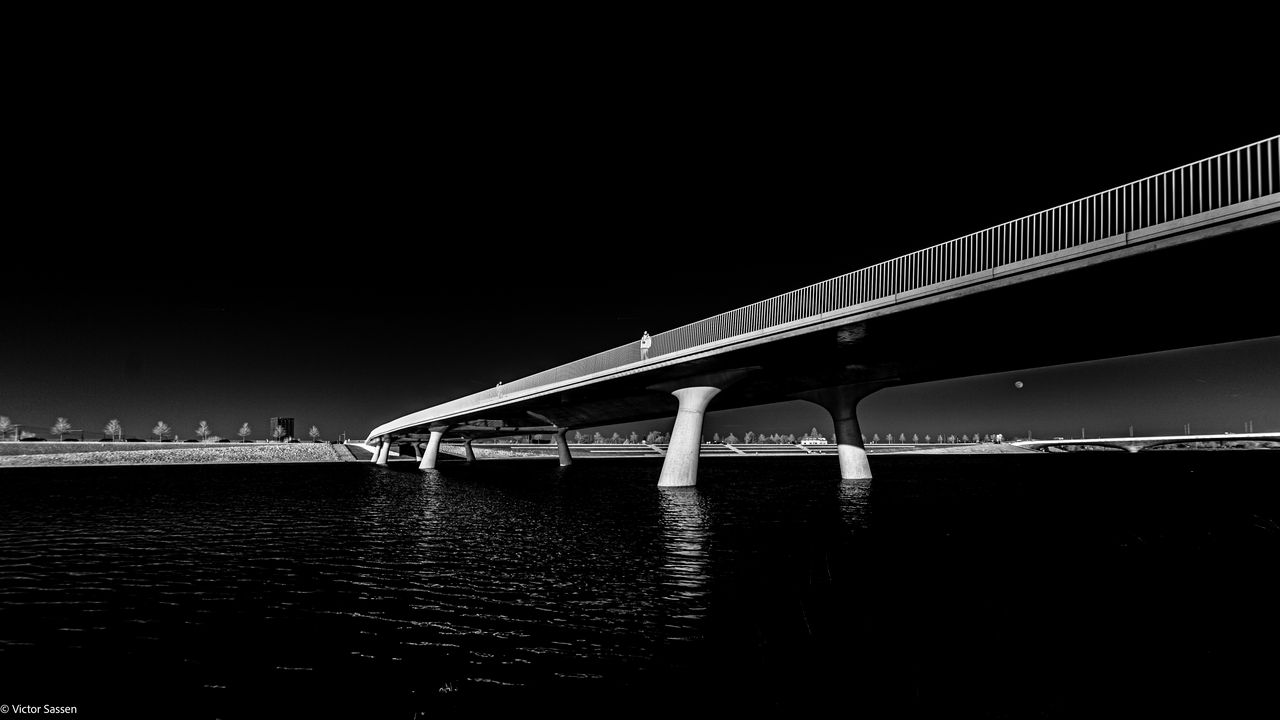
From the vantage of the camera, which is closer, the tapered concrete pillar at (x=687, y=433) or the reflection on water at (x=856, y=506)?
the reflection on water at (x=856, y=506)

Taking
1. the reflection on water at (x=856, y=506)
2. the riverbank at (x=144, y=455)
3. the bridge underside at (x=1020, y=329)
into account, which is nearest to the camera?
the bridge underside at (x=1020, y=329)

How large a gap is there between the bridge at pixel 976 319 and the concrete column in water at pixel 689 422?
0.10 metres

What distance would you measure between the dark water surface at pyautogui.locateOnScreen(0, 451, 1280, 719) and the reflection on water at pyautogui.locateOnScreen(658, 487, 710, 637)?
131 millimetres

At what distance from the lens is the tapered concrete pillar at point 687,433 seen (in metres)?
48.6

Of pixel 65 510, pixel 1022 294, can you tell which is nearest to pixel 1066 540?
pixel 1022 294

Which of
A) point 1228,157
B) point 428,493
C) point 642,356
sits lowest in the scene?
point 428,493

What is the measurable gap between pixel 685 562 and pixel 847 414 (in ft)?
131

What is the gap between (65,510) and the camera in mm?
37156

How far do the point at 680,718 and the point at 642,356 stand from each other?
131ft

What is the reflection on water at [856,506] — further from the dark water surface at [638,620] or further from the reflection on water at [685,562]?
the reflection on water at [685,562]

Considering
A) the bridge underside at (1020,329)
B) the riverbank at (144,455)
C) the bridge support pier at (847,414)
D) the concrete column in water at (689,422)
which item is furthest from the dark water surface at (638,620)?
the riverbank at (144,455)

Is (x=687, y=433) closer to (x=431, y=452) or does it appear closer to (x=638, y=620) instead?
(x=638, y=620)

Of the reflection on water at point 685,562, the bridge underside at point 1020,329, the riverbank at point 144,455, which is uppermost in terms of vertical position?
the bridge underside at point 1020,329

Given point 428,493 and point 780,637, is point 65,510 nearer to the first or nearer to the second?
point 428,493
